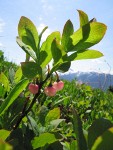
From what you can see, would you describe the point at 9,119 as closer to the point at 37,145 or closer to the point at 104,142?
the point at 37,145

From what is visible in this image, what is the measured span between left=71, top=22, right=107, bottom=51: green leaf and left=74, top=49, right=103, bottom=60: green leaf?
1.0 inches

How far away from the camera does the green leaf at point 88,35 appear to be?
94 cm

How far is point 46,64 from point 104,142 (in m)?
0.59

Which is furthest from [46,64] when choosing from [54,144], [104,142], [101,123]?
[104,142]

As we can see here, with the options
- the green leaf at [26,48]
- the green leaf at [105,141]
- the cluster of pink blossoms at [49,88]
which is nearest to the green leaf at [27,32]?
the green leaf at [26,48]

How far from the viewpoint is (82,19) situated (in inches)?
39.6

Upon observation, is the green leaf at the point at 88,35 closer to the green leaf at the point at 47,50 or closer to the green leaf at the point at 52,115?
the green leaf at the point at 47,50

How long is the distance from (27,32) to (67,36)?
138 mm

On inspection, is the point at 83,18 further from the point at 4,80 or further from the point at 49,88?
the point at 4,80

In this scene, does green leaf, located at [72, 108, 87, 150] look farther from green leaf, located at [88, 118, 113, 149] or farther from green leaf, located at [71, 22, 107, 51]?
green leaf, located at [71, 22, 107, 51]

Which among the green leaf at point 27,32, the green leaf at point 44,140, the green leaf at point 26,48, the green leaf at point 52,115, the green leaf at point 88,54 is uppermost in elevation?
the green leaf at point 27,32

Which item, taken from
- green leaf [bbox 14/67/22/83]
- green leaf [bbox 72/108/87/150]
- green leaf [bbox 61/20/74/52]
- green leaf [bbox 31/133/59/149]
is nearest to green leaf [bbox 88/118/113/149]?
green leaf [bbox 72/108/87/150]

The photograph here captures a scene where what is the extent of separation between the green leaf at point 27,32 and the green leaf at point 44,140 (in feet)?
1.00

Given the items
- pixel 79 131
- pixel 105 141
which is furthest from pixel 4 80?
pixel 105 141
